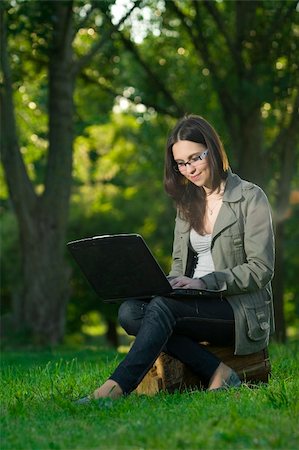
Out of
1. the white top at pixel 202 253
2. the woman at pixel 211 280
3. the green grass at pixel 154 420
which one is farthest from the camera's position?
the white top at pixel 202 253

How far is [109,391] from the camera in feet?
18.6

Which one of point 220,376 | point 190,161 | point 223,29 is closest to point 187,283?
point 220,376

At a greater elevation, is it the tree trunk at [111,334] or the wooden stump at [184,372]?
the wooden stump at [184,372]

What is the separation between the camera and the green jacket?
602cm

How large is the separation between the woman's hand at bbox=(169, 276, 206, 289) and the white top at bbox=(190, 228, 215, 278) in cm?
30

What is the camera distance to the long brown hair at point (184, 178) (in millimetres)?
6238

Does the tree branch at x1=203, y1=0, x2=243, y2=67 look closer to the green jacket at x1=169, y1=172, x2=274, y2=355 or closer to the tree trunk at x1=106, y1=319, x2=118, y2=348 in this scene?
the green jacket at x1=169, y1=172, x2=274, y2=355

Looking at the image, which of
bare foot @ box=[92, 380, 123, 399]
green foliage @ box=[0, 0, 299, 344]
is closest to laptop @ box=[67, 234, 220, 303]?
bare foot @ box=[92, 380, 123, 399]

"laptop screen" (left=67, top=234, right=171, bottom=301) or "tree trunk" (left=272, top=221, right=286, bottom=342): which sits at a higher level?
"laptop screen" (left=67, top=234, right=171, bottom=301)

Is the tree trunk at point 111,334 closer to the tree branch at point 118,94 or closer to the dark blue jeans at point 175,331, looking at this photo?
the tree branch at point 118,94

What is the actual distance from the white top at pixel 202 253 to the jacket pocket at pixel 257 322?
427 millimetres

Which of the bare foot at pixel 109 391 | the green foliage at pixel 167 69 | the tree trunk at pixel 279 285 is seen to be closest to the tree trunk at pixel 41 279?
the green foliage at pixel 167 69

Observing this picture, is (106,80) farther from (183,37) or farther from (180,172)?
(180,172)

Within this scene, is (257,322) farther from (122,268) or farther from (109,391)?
(109,391)
